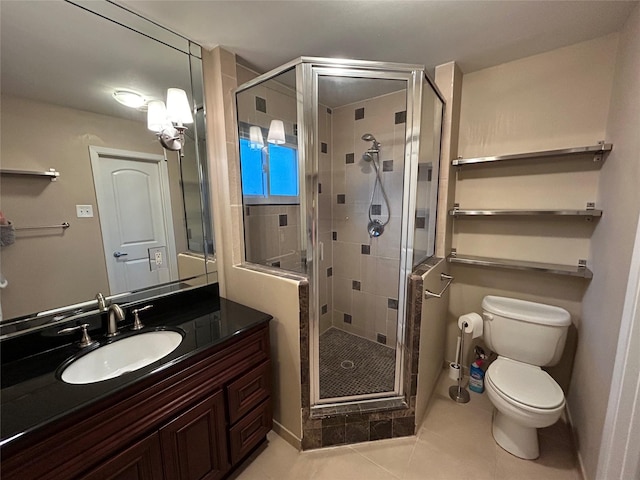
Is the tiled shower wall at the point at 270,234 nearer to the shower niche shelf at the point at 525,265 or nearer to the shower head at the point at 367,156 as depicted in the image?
the shower head at the point at 367,156

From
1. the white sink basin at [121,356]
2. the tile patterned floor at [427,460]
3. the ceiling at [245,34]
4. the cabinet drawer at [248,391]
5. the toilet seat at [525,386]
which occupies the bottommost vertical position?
the tile patterned floor at [427,460]

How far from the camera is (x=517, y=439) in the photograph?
1502mm

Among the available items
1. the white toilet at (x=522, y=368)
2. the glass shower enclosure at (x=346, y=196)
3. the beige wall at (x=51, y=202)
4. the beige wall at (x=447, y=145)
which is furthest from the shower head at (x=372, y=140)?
the beige wall at (x=51, y=202)

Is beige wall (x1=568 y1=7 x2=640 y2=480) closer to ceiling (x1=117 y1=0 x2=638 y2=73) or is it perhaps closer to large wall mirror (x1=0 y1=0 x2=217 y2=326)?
ceiling (x1=117 y1=0 x2=638 y2=73)

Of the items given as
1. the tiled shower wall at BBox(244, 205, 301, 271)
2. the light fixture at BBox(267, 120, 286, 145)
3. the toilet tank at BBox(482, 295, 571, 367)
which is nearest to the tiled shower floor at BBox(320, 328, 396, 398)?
the tiled shower wall at BBox(244, 205, 301, 271)

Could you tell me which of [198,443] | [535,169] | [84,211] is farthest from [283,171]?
[535,169]

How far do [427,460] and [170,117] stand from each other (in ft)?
7.98

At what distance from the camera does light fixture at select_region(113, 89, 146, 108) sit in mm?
1320

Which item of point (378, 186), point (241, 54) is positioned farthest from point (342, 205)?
point (241, 54)

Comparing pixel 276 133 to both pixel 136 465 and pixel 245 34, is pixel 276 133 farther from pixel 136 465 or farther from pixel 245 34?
pixel 136 465

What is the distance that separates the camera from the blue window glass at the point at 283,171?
1.52 metres

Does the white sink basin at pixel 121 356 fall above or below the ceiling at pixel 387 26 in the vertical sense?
below

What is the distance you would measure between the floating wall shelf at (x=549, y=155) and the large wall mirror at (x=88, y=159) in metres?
1.81

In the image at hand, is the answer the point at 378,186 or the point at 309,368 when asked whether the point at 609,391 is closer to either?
the point at 309,368
